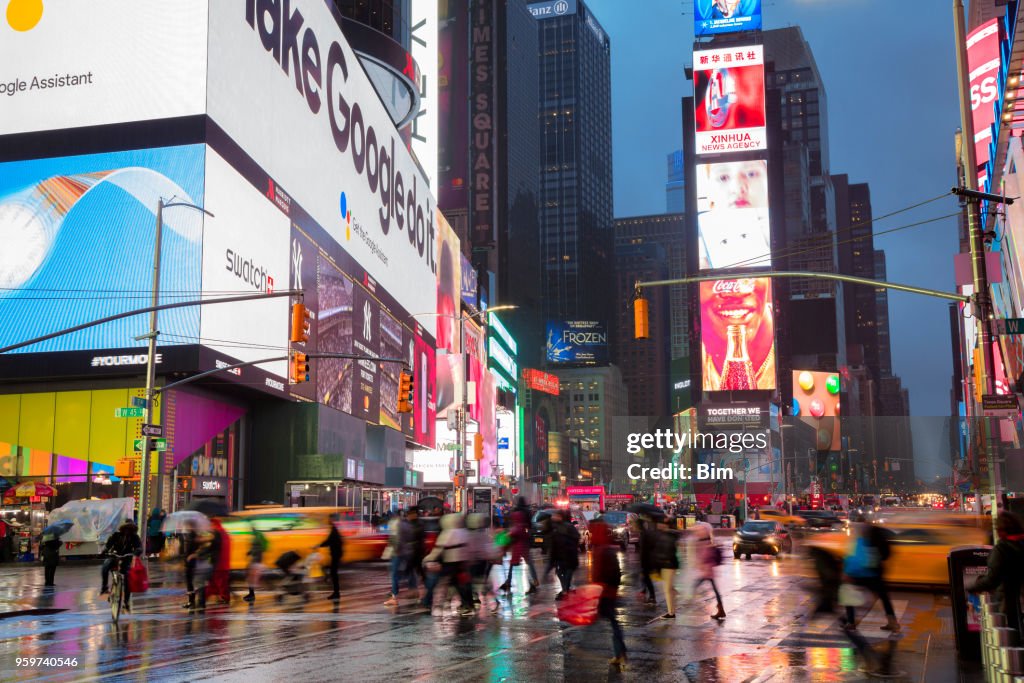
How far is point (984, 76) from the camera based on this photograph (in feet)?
193

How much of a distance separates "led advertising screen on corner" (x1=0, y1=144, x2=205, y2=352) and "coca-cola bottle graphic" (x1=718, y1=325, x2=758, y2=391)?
9034 cm

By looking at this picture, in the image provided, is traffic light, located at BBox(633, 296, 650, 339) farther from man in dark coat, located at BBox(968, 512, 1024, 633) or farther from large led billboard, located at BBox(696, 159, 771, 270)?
large led billboard, located at BBox(696, 159, 771, 270)

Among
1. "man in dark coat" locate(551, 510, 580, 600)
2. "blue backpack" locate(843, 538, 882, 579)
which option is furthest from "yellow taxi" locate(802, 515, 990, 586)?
"blue backpack" locate(843, 538, 882, 579)

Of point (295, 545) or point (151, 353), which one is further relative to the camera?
point (151, 353)

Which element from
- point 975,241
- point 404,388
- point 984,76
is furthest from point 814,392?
point 975,241

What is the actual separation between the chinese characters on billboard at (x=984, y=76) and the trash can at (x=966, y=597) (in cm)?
4985

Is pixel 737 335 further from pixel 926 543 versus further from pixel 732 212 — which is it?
pixel 926 543

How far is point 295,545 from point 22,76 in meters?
28.1

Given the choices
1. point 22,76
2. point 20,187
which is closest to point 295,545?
point 20,187

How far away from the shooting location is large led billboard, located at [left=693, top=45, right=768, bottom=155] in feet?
385

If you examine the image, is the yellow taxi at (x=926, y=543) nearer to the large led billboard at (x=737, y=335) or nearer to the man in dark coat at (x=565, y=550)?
the man in dark coat at (x=565, y=550)

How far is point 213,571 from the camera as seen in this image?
2003 centimetres

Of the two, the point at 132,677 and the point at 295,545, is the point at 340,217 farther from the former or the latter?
the point at 132,677

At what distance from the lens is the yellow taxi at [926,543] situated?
21.8m
